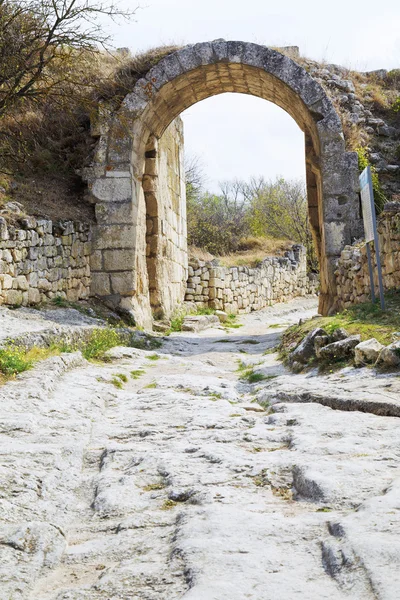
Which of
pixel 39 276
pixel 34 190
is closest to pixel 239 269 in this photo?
pixel 34 190

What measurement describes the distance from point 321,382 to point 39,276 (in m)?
5.46

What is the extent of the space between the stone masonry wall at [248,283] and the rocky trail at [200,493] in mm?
11583

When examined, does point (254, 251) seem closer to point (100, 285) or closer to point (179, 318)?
point (179, 318)

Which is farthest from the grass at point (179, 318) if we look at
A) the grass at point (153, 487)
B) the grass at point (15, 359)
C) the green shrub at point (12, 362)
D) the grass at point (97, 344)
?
the grass at point (153, 487)

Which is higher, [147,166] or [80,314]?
[147,166]

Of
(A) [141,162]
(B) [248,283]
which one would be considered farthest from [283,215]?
(A) [141,162]

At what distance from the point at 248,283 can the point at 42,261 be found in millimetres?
10240

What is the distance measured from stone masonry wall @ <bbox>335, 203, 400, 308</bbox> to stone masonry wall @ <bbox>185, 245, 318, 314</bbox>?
21.0 feet

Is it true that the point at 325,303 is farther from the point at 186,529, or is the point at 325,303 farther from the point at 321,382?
the point at 186,529

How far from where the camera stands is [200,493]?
295 centimetres

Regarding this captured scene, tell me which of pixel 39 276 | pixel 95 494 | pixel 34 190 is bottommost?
pixel 95 494

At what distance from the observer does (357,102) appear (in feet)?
46.1

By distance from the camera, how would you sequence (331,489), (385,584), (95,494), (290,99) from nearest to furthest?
(385,584) < (331,489) < (95,494) < (290,99)

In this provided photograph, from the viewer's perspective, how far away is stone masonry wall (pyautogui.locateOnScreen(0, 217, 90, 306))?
9016mm
